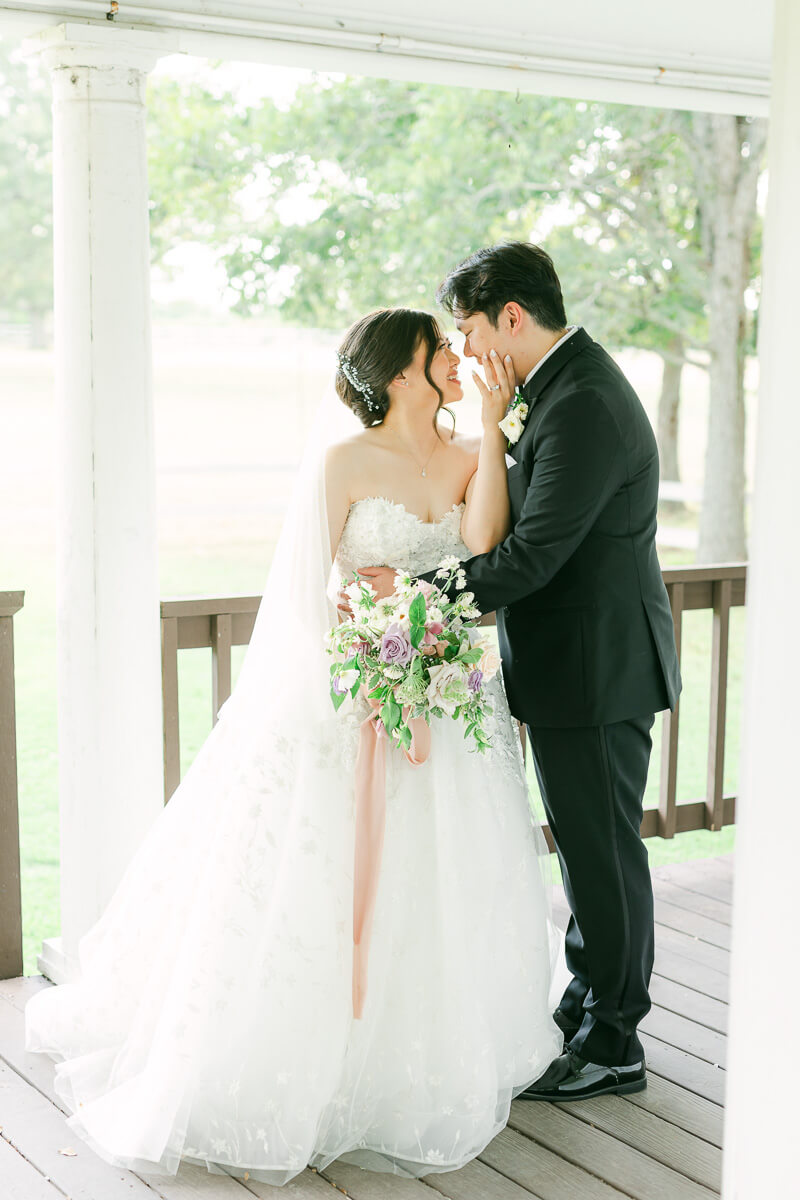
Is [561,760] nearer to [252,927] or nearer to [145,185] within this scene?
[252,927]

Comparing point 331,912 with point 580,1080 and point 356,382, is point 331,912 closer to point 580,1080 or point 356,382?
point 580,1080

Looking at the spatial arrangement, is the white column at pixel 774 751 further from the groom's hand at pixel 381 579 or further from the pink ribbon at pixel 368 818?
the groom's hand at pixel 381 579

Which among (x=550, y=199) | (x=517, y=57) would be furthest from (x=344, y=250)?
(x=517, y=57)

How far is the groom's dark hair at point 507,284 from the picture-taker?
2.83 m

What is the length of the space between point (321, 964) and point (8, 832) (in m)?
1.35

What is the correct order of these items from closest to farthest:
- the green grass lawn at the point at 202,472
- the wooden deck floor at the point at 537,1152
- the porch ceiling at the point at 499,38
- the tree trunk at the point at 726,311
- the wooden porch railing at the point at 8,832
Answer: the wooden deck floor at the point at 537,1152 < the porch ceiling at the point at 499,38 < the wooden porch railing at the point at 8,832 < the tree trunk at the point at 726,311 < the green grass lawn at the point at 202,472

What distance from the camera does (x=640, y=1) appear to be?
3.35 meters

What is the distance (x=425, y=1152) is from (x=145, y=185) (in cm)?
247

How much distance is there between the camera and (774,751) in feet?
4.91

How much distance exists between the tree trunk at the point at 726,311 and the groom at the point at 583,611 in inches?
327

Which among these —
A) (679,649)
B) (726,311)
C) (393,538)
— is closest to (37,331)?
(726,311)

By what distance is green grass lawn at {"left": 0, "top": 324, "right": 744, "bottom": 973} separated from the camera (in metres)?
12.9

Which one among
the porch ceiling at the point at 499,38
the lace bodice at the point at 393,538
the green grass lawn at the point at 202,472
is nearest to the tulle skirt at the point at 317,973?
the lace bodice at the point at 393,538

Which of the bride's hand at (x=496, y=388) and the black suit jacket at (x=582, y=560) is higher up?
the bride's hand at (x=496, y=388)
